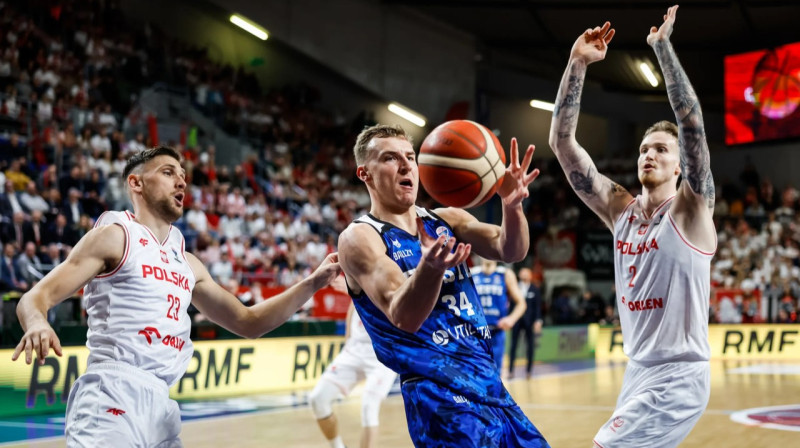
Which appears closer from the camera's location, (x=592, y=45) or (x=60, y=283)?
(x=60, y=283)

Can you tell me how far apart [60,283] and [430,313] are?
1.57m

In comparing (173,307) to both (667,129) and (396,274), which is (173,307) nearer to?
(396,274)

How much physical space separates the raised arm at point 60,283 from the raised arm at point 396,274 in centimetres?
109

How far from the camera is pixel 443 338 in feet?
11.9

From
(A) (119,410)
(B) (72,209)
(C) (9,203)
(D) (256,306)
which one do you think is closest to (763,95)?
(B) (72,209)

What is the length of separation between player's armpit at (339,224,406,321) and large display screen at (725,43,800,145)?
22.9m

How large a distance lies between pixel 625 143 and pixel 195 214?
19443mm

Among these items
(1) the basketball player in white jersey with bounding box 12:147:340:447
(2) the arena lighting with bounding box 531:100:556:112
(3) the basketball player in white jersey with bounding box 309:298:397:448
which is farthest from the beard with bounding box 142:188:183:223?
(2) the arena lighting with bounding box 531:100:556:112

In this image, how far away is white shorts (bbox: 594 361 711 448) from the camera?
4445 mm

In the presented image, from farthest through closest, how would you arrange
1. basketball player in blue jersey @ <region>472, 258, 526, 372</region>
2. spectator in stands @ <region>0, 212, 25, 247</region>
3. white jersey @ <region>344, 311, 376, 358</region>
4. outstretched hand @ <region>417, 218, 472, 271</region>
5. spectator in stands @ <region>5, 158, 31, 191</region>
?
spectator in stands @ <region>5, 158, 31, 191</region> < spectator in stands @ <region>0, 212, 25, 247</region> < basketball player in blue jersey @ <region>472, 258, 526, 372</region> < white jersey @ <region>344, 311, 376, 358</region> < outstretched hand @ <region>417, 218, 472, 271</region>

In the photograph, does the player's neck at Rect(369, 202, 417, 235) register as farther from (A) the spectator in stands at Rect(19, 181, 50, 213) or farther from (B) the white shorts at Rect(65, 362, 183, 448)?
(A) the spectator in stands at Rect(19, 181, 50, 213)

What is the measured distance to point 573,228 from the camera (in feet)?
94.3

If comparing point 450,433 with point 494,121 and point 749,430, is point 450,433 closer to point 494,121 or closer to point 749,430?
point 749,430

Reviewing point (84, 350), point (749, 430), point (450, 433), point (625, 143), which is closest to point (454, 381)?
point (450, 433)
